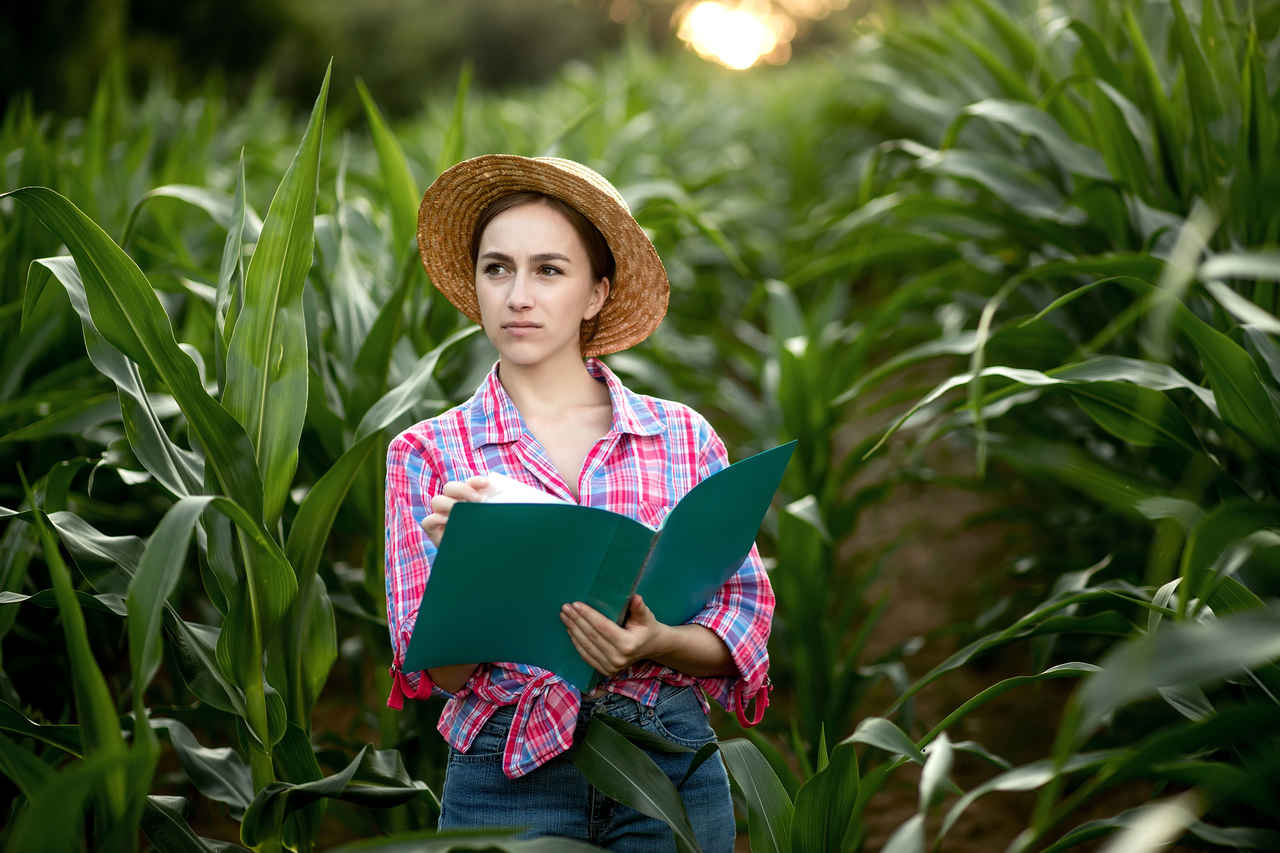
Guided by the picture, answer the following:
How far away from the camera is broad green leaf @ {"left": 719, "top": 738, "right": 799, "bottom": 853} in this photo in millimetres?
1004

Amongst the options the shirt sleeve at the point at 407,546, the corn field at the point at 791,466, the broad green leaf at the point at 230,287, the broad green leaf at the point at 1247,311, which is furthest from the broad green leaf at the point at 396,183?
the broad green leaf at the point at 1247,311

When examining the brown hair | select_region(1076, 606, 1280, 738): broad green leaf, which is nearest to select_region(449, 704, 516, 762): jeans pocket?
the brown hair

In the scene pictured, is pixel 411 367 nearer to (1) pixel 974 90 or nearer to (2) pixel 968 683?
(1) pixel 974 90

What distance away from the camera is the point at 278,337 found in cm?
106

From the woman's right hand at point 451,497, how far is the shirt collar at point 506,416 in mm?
115

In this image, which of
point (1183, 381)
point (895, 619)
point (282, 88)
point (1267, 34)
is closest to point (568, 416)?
point (1183, 381)

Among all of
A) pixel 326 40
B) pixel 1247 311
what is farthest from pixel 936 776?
pixel 326 40

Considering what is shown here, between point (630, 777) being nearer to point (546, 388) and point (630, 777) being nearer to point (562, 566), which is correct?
point (562, 566)

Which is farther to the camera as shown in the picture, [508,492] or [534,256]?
[534,256]

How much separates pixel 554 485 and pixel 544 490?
1 cm

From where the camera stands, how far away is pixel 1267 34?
1.95 m

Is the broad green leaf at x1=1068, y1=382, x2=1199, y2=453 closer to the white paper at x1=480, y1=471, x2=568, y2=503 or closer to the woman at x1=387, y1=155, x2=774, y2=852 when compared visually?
the woman at x1=387, y1=155, x2=774, y2=852

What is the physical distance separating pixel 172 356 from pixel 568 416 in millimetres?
379

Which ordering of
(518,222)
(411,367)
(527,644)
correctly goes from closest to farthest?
(527,644), (518,222), (411,367)
